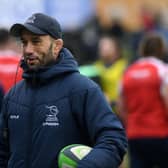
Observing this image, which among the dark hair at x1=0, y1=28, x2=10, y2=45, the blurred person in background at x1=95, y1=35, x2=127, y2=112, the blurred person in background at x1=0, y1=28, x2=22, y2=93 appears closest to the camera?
the blurred person in background at x1=0, y1=28, x2=22, y2=93

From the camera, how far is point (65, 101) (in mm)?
5656

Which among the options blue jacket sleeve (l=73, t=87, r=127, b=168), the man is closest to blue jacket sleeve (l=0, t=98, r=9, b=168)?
the man

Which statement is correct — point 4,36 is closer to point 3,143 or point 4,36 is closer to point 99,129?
point 3,143

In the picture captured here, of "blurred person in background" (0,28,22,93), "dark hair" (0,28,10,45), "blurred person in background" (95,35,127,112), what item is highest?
"dark hair" (0,28,10,45)

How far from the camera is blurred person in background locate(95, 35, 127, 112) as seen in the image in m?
11.2

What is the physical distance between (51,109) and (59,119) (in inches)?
3.2

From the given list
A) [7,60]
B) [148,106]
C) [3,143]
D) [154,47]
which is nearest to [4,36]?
[7,60]

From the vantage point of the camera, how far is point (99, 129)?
18.2ft

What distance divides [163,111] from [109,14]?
68.2 feet

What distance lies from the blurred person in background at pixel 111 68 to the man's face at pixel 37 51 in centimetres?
523

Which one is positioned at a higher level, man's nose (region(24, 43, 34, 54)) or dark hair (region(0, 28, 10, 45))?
man's nose (region(24, 43, 34, 54))

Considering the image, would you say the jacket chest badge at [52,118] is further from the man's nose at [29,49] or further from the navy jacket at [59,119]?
the man's nose at [29,49]

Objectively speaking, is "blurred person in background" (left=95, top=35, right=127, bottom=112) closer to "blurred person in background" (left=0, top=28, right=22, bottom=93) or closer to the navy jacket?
"blurred person in background" (left=0, top=28, right=22, bottom=93)

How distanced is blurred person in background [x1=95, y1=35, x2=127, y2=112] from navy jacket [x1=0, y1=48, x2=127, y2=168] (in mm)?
5232
